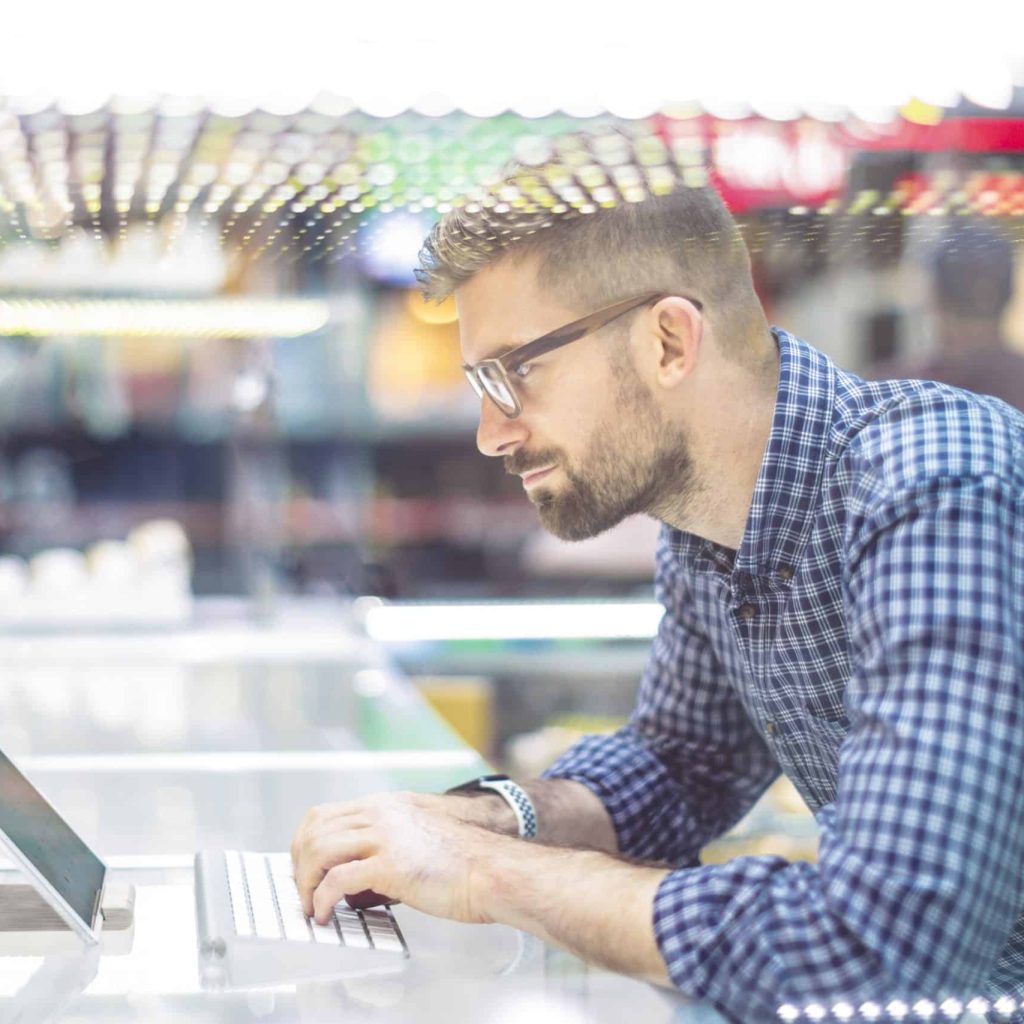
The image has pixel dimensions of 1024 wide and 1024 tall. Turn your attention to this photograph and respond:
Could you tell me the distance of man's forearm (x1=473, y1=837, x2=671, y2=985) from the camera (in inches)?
37.5

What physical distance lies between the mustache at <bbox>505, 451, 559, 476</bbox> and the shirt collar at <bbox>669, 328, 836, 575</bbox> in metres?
0.19

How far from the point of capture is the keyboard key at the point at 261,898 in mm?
1049

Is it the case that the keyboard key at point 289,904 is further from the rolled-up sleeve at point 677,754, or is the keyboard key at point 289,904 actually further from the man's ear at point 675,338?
the man's ear at point 675,338

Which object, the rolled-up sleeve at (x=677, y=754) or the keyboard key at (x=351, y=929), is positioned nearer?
the keyboard key at (x=351, y=929)

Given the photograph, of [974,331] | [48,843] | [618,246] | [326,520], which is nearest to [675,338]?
[618,246]

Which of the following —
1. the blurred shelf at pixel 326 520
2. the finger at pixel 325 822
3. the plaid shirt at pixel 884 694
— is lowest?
the blurred shelf at pixel 326 520

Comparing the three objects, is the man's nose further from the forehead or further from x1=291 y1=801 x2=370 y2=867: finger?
x1=291 y1=801 x2=370 y2=867: finger

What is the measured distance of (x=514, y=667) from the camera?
292 centimetres

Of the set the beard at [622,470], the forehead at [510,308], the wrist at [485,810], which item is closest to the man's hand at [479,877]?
the wrist at [485,810]

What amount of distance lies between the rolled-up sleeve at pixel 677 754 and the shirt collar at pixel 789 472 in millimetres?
259

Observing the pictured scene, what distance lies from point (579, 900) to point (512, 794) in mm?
369

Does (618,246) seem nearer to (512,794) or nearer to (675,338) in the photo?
(675,338)

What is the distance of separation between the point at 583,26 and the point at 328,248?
50cm

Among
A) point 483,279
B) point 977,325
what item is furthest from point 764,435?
point 977,325
